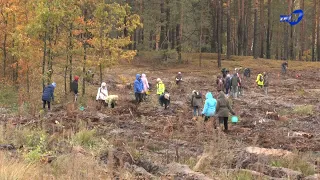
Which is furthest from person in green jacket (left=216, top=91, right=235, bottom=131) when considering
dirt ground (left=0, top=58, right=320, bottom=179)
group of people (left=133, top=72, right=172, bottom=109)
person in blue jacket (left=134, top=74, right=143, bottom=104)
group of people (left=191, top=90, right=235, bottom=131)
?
person in blue jacket (left=134, top=74, right=143, bottom=104)

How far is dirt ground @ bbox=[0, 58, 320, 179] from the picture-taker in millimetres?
9023

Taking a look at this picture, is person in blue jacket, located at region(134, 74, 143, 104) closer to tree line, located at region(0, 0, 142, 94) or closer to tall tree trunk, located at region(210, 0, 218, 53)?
tree line, located at region(0, 0, 142, 94)

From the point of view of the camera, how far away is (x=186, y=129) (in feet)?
44.3

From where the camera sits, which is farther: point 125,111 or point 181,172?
point 125,111

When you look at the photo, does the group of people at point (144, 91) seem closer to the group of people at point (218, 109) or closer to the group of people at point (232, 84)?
the group of people at point (232, 84)

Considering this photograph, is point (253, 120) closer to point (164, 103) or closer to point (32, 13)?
point (164, 103)

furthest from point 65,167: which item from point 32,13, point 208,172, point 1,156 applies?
point 32,13

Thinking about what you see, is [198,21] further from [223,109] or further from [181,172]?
[181,172]

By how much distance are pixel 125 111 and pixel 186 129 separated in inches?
194

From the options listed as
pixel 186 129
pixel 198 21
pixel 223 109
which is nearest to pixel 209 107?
pixel 223 109

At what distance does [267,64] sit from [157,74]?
47.0ft

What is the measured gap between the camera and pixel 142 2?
48.6 m

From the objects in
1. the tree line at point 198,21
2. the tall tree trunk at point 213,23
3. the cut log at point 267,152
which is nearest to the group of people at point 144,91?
the cut log at point 267,152

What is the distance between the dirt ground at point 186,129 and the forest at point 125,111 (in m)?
0.05
